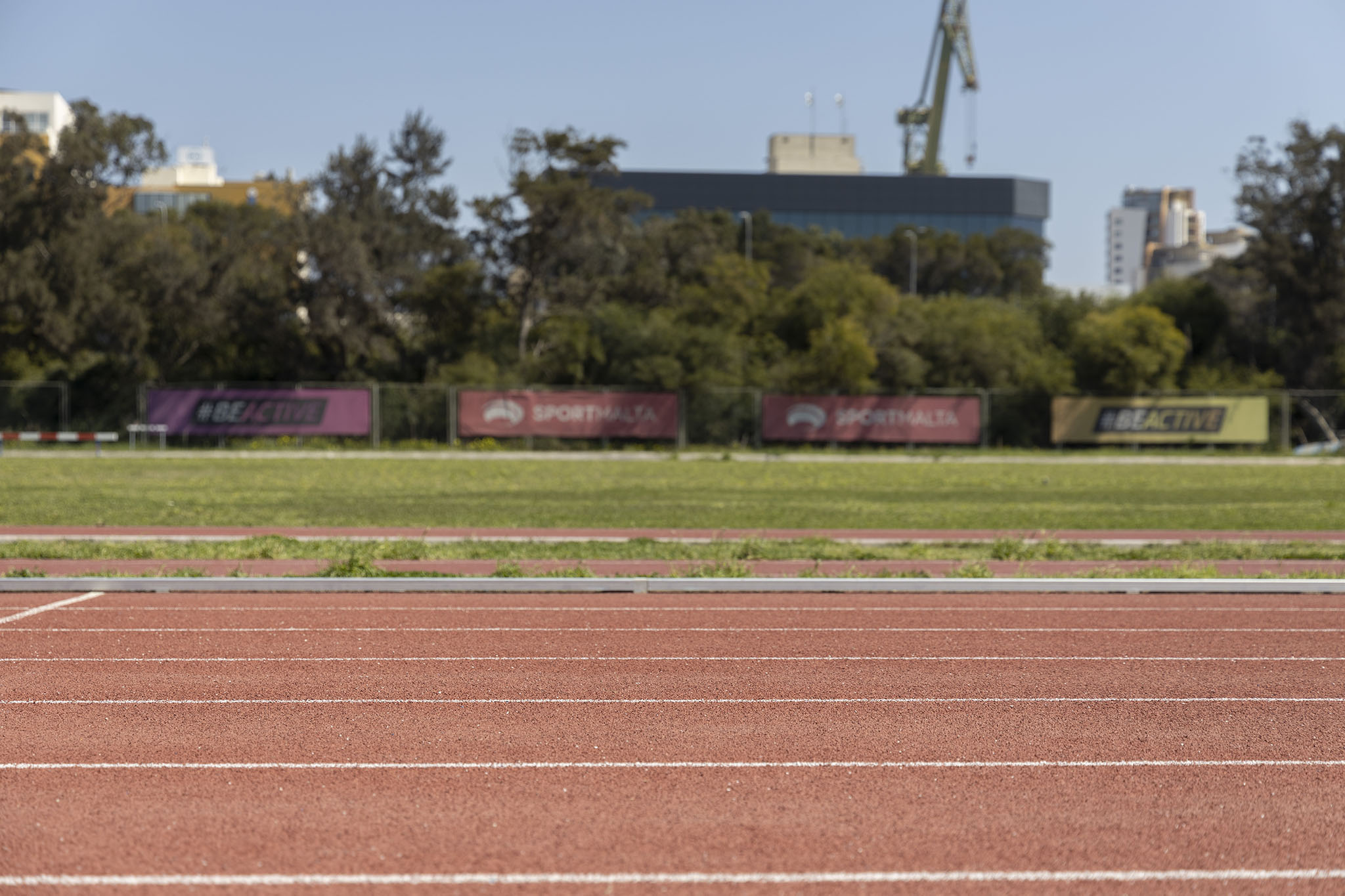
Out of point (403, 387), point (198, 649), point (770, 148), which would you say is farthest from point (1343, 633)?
point (770, 148)

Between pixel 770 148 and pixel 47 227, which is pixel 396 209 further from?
pixel 770 148

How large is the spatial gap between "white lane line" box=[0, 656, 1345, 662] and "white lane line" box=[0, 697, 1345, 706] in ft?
4.31

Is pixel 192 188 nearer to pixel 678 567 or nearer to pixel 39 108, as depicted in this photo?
pixel 39 108

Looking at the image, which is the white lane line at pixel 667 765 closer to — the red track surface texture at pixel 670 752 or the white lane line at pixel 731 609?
the red track surface texture at pixel 670 752

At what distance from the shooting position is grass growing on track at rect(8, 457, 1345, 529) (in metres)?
21.0

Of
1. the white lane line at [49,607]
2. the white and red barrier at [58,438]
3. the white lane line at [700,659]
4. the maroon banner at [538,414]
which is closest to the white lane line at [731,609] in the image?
the white lane line at [49,607]

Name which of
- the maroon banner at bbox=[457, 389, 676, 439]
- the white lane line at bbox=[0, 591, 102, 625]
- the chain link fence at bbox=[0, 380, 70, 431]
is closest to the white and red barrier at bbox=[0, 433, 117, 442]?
the chain link fence at bbox=[0, 380, 70, 431]

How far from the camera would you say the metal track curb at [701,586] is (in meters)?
13.7

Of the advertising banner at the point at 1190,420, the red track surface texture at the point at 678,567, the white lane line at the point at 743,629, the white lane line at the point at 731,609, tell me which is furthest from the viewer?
the advertising banner at the point at 1190,420

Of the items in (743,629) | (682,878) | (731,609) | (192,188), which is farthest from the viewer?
(192,188)

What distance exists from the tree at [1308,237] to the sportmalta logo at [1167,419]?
1023 cm

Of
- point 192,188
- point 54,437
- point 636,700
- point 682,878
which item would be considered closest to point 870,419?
point 54,437

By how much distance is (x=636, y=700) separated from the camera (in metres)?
8.84

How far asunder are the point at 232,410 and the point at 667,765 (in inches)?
1736
